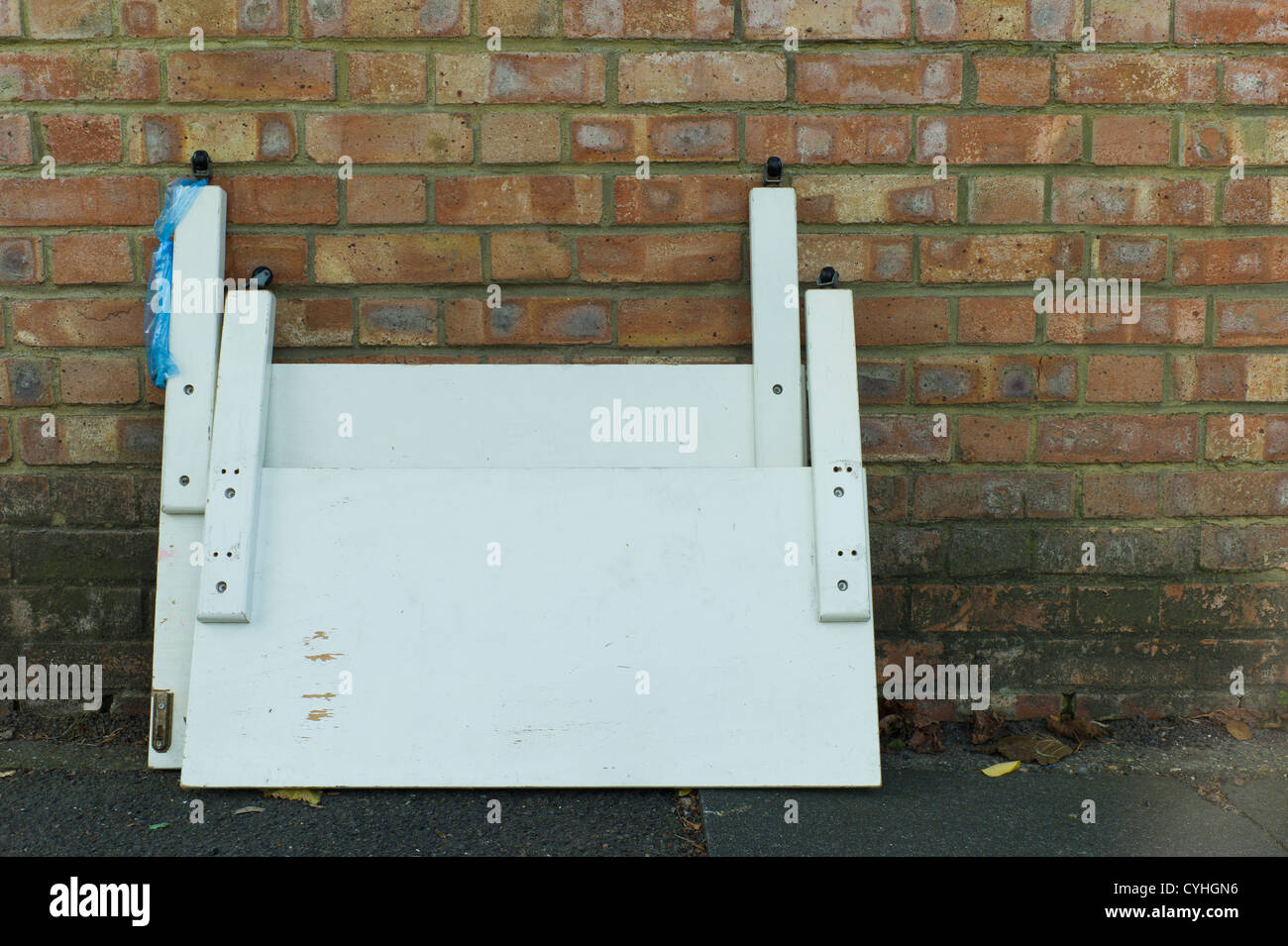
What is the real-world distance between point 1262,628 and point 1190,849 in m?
0.75

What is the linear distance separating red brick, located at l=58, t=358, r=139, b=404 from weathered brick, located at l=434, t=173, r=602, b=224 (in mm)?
704

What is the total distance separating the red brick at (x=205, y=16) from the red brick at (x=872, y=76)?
1.03 m

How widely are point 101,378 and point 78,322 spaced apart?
12 cm

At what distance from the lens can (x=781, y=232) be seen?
1934 millimetres

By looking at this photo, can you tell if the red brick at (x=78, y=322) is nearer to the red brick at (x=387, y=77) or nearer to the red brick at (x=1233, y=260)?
the red brick at (x=387, y=77)

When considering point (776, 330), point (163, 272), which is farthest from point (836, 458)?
point (163, 272)

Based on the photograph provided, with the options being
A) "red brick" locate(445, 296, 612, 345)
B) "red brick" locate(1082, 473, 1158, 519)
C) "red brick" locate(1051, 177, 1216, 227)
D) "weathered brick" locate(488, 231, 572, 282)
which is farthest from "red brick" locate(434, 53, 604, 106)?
"red brick" locate(1082, 473, 1158, 519)

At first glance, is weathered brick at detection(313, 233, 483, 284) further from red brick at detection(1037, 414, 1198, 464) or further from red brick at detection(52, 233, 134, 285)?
red brick at detection(1037, 414, 1198, 464)

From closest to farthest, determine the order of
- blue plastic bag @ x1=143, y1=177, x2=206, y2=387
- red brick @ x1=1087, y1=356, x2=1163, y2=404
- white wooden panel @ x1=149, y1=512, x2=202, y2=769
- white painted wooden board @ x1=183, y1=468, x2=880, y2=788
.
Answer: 1. white painted wooden board @ x1=183, y1=468, x2=880, y2=788
2. white wooden panel @ x1=149, y1=512, x2=202, y2=769
3. blue plastic bag @ x1=143, y1=177, x2=206, y2=387
4. red brick @ x1=1087, y1=356, x2=1163, y2=404

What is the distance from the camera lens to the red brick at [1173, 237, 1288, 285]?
6.62 feet

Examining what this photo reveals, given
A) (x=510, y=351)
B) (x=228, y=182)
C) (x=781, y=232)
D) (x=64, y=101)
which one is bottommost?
(x=510, y=351)

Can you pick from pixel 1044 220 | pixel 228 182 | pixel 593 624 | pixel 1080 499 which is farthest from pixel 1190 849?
pixel 228 182

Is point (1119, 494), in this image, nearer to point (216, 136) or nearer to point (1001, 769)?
point (1001, 769)
